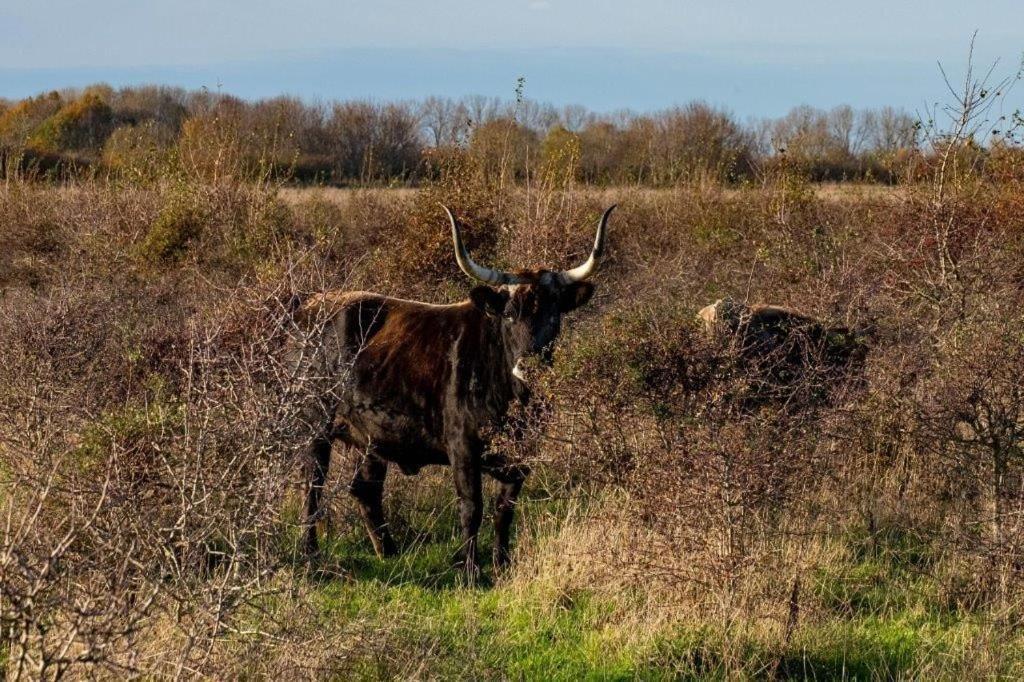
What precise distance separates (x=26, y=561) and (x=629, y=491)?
3.81 metres

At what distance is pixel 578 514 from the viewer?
27.7 ft

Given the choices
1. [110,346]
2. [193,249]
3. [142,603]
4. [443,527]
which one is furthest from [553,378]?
[193,249]

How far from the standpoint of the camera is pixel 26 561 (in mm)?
4527

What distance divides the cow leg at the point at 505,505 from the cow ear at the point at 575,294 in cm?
131

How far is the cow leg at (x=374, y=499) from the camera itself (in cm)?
866

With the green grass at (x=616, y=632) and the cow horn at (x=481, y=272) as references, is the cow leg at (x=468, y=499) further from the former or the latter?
the cow horn at (x=481, y=272)

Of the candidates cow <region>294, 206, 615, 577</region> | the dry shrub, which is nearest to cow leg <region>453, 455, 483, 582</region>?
cow <region>294, 206, 615, 577</region>

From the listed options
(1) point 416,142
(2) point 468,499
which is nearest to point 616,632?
(2) point 468,499

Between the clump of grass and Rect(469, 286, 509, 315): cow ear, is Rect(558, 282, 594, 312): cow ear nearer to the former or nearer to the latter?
Rect(469, 286, 509, 315): cow ear

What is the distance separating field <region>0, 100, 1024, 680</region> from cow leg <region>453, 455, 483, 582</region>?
0.92 feet

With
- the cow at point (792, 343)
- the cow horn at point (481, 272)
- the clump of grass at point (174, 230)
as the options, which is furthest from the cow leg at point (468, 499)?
the clump of grass at point (174, 230)

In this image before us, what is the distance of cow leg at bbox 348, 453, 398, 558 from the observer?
8.66 m

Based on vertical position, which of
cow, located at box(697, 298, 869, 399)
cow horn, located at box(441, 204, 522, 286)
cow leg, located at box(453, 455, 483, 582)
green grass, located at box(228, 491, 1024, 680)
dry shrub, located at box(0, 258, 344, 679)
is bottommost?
green grass, located at box(228, 491, 1024, 680)

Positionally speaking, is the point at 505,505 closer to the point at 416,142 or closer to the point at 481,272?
the point at 481,272
